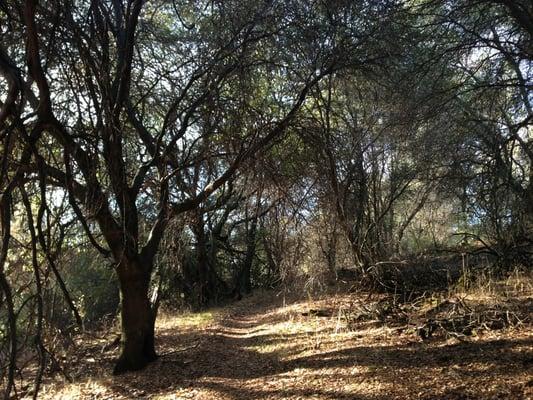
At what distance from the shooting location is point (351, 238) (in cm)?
981

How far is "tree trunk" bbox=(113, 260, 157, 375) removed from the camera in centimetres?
695

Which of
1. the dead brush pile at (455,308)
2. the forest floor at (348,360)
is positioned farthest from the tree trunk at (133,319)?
the dead brush pile at (455,308)

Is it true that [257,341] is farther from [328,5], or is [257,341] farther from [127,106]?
[328,5]

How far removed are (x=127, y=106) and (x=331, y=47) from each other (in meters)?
3.02

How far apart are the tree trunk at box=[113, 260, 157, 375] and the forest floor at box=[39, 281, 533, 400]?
20 cm

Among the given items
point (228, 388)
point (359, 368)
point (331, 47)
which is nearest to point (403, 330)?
point (359, 368)

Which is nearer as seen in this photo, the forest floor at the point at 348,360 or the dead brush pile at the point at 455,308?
the forest floor at the point at 348,360

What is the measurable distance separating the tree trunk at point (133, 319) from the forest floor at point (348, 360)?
0.64ft

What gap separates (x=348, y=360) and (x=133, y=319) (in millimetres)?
3075

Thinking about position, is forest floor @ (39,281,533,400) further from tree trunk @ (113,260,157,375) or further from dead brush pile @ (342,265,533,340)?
tree trunk @ (113,260,157,375)

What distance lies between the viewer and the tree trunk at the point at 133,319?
6.95 metres

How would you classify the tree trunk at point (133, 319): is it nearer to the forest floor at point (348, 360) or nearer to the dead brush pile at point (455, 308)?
the forest floor at point (348, 360)

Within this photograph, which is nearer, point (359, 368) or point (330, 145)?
point (359, 368)

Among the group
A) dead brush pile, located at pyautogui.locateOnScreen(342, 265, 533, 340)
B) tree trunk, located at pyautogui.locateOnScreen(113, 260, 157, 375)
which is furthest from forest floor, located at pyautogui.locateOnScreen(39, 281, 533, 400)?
tree trunk, located at pyautogui.locateOnScreen(113, 260, 157, 375)
